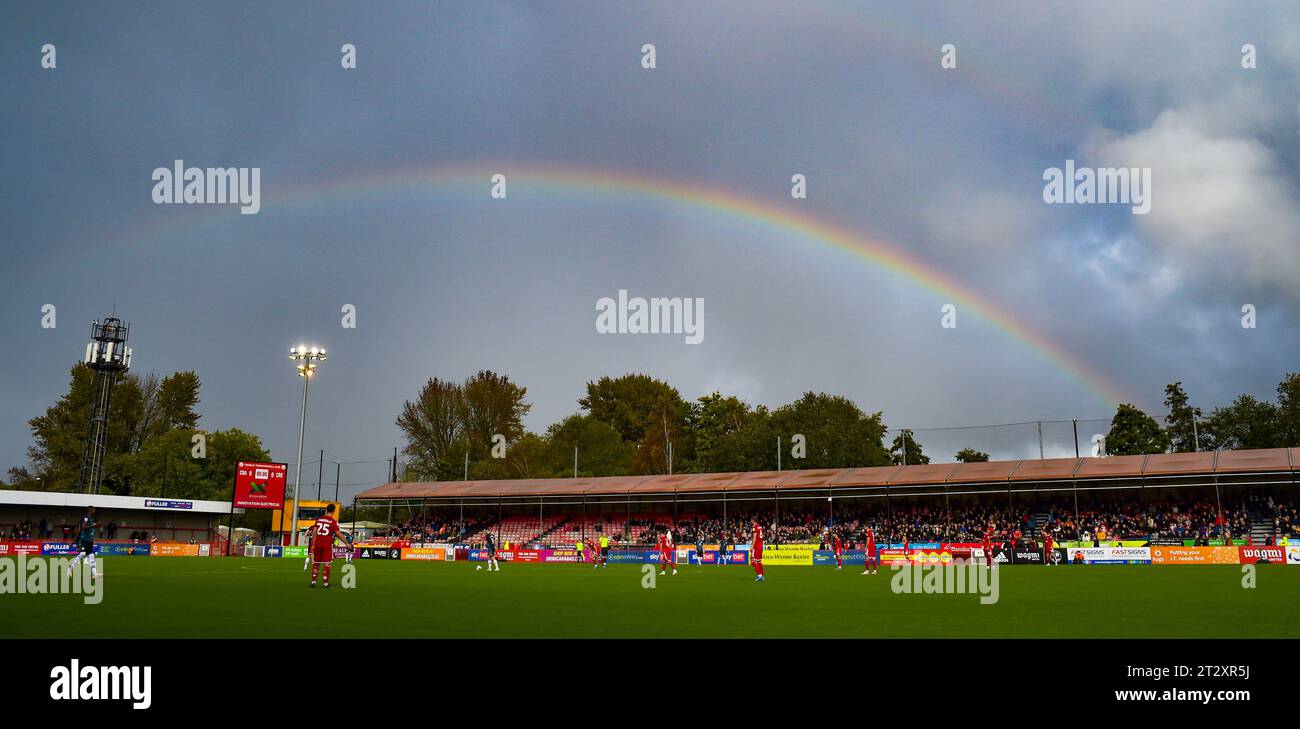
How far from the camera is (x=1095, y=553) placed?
4584 centimetres

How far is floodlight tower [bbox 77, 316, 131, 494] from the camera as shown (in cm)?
8375

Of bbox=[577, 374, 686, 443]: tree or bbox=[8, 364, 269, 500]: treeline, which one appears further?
bbox=[577, 374, 686, 443]: tree

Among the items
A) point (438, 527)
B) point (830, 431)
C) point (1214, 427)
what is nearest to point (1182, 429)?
point (1214, 427)

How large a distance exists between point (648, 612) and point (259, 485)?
54564mm

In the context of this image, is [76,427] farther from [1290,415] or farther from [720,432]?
[1290,415]

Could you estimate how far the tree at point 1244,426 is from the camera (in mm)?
82625

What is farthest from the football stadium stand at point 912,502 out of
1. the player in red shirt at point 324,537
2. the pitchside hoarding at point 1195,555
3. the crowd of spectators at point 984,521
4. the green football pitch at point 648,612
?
the player in red shirt at point 324,537

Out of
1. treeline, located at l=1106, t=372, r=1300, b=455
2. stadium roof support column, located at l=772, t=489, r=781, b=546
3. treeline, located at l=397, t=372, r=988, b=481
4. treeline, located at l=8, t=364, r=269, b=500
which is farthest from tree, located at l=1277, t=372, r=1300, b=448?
treeline, located at l=8, t=364, r=269, b=500

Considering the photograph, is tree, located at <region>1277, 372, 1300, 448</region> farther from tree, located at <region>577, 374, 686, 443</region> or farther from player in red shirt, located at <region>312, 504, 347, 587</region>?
player in red shirt, located at <region>312, 504, 347, 587</region>

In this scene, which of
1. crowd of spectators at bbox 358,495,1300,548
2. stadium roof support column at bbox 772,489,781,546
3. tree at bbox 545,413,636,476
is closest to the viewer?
crowd of spectators at bbox 358,495,1300,548

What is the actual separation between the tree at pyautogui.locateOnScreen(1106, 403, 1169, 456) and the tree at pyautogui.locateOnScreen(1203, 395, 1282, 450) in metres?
4.50

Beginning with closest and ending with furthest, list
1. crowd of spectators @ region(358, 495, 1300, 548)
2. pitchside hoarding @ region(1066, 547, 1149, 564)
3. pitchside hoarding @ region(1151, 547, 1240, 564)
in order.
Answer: pitchside hoarding @ region(1151, 547, 1240, 564), pitchside hoarding @ region(1066, 547, 1149, 564), crowd of spectators @ region(358, 495, 1300, 548)
